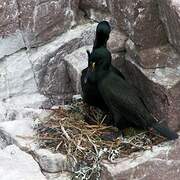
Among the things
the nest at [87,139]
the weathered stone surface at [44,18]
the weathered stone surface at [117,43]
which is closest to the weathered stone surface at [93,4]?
the weathered stone surface at [44,18]

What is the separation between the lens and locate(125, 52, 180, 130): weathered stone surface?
159 inches

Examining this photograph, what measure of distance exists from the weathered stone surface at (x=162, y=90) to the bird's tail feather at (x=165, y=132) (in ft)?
0.39

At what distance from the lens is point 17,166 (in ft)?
12.9

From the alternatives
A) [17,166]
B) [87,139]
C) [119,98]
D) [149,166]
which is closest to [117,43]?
[119,98]

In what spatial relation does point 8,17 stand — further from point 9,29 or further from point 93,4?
point 93,4

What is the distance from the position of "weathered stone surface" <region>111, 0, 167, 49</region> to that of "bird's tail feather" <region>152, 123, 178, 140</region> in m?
0.46

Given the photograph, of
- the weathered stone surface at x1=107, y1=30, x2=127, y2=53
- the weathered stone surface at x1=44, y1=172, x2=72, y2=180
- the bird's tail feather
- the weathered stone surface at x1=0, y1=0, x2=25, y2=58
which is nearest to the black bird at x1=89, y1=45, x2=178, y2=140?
the bird's tail feather

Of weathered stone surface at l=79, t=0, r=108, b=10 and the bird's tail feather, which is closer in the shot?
the bird's tail feather

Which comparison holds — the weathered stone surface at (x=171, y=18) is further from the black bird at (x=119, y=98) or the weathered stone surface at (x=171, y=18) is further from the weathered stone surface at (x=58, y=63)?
the weathered stone surface at (x=58, y=63)

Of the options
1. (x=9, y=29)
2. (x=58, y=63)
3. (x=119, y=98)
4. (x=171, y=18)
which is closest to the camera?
(x=171, y=18)

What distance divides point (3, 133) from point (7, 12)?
2.40ft

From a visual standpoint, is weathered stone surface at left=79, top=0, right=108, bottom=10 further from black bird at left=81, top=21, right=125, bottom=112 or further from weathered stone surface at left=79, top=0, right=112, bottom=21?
black bird at left=81, top=21, right=125, bottom=112

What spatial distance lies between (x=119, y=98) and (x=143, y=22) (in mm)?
435

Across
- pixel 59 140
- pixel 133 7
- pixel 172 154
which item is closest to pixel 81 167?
pixel 59 140
